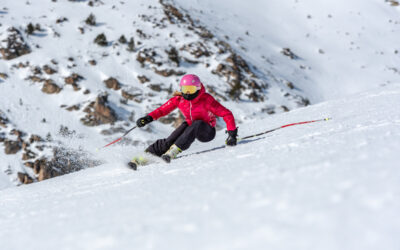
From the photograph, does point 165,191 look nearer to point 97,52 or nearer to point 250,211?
point 250,211

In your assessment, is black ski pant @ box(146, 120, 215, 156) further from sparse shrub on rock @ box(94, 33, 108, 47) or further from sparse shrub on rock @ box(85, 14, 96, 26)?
sparse shrub on rock @ box(85, 14, 96, 26)

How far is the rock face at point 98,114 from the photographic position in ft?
42.4

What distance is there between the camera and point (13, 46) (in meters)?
15.1

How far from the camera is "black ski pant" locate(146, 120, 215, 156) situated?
4036 mm

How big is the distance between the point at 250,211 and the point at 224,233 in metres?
0.18

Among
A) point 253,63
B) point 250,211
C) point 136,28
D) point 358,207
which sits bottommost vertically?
point 253,63

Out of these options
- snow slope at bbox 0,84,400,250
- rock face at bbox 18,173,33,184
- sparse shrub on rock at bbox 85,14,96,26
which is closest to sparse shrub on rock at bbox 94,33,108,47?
sparse shrub on rock at bbox 85,14,96,26

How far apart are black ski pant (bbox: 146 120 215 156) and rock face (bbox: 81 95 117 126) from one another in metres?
9.42

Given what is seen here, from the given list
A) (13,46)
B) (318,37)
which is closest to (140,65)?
(13,46)

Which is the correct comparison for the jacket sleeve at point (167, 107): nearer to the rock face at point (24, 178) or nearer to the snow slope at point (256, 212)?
the snow slope at point (256, 212)

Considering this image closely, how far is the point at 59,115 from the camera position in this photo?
42.4 feet

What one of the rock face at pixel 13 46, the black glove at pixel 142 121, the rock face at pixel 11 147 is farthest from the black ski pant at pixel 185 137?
the rock face at pixel 13 46

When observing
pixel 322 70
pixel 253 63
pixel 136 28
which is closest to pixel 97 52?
pixel 136 28

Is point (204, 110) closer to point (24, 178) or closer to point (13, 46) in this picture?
point (24, 178)
